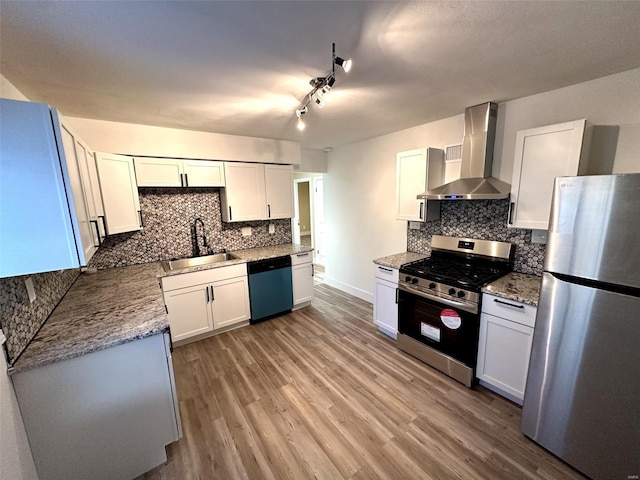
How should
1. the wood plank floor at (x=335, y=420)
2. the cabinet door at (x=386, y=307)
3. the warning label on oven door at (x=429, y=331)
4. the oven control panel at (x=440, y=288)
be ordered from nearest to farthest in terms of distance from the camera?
the wood plank floor at (x=335, y=420)
the oven control panel at (x=440, y=288)
the warning label on oven door at (x=429, y=331)
the cabinet door at (x=386, y=307)

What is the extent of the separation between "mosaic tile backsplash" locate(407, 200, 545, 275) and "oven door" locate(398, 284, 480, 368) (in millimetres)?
776

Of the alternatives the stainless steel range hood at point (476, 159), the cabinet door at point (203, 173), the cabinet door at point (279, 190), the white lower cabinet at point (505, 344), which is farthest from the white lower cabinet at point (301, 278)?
the white lower cabinet at point (505, 344)

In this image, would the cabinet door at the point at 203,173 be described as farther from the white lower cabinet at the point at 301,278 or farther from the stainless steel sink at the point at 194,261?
the white lower cabinet at the point at 301,278

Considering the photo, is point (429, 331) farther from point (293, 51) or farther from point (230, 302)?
point (293, 51)

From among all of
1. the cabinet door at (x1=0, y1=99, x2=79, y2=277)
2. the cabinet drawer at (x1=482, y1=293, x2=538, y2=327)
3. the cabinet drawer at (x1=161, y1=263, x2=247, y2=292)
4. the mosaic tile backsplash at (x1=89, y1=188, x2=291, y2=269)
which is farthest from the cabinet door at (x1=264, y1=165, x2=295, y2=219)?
the cabinet drawer at (x1=482, y1=293, x2=538, y2=327)

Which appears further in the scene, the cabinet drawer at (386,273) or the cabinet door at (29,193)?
the cabinet drawer at (386,273)

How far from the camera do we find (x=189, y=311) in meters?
2.88

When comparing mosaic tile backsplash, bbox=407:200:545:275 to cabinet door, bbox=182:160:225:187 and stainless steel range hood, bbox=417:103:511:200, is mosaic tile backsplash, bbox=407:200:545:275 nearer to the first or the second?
stainless steel range hood, bbox=417:103:511:200

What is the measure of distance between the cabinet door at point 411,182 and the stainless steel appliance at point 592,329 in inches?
51.8

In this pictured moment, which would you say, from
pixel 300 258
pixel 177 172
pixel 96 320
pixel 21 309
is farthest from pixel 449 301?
pixel 177 172

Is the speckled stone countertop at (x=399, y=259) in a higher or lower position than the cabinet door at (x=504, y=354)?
higher

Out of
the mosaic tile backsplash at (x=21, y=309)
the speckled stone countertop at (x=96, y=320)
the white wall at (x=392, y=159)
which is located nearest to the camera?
the mosaic tile backsplash at (x=21, y=309)

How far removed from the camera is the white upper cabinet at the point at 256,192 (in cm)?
333

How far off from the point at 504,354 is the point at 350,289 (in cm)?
259
